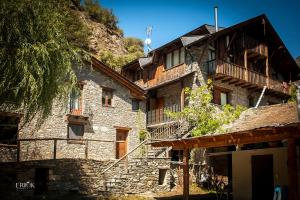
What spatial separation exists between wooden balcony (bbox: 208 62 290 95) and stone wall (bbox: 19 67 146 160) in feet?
19.1

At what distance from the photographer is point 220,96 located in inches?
1029

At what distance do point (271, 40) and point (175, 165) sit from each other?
14.6 meters

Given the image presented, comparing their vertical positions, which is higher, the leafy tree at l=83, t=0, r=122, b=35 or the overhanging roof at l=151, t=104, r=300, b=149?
the leafy tree at l=83, t=0, r=122, b=35

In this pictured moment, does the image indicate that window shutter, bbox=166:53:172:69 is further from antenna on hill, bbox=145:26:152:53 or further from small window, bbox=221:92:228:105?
antenna on hill, bbox=145:26:152:53

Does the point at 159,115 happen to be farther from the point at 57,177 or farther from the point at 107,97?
the point at 57,177

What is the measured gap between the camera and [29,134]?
2078cm

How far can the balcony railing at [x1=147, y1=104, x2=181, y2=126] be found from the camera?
2578cm

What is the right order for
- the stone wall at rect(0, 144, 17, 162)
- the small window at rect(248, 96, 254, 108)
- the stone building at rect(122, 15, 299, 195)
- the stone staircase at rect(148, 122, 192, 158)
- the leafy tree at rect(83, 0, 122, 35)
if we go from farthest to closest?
the leafy tree at rect(83, 0, 122, 35) → the small window at rect(248, 96, 254, 108) → the stone building at rect(122, 15, 299, 195) → the stone staircase at rect(148, 122, 192, 158) → the stone wall at rect(0, 144, 17, 162)

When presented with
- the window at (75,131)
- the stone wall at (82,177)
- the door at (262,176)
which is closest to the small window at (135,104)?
Result: the window at (75,131)

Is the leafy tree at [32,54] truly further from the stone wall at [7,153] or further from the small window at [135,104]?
the small window at [135,104]

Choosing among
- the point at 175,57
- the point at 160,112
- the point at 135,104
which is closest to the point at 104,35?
the point at 175,57

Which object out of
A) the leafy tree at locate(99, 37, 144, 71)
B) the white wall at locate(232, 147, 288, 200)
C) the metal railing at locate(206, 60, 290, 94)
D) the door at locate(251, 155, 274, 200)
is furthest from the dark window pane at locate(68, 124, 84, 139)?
the leafy tree at locate(99, 37, 144, 71)

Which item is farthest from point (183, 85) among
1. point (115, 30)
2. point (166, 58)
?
point (115, 30)

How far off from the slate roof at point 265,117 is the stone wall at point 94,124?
9.96 m
